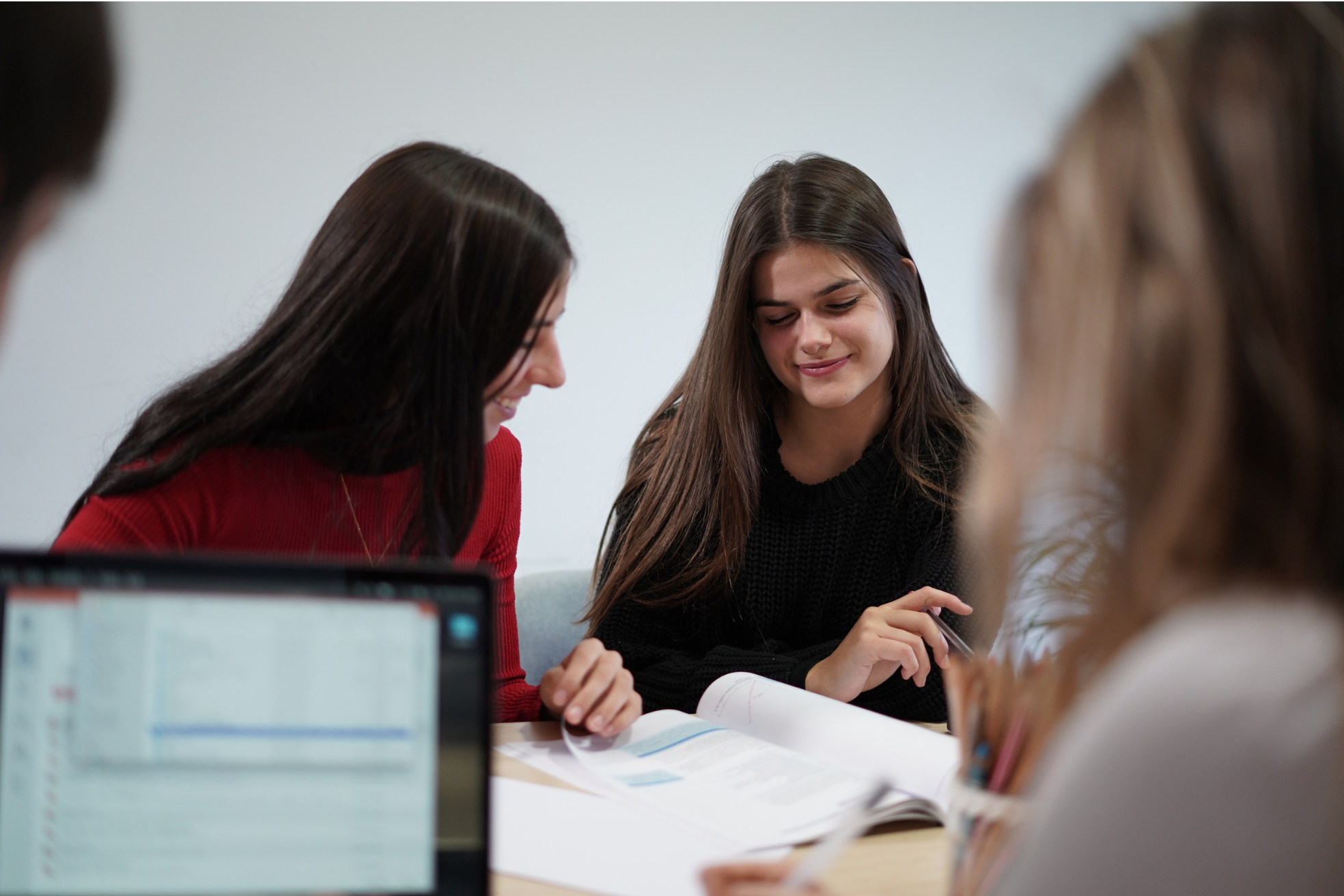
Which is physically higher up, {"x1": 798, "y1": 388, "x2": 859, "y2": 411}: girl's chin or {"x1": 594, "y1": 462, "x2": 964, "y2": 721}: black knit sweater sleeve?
{"x1": 798, "y1": 388, "x2": 859, "y2": 411}: girl's chin

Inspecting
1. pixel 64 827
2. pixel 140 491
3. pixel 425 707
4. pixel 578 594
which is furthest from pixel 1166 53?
pixel 578 594

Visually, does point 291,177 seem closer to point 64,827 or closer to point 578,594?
point 578,594

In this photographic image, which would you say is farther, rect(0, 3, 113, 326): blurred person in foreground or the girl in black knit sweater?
the girl in black knit sweater

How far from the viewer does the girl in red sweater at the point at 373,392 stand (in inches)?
33.5

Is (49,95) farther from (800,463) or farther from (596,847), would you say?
(800,463)

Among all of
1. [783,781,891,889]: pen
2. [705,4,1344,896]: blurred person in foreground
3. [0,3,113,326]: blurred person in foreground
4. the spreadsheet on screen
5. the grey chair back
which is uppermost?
[0,3,113,326]: blurred person in foreground

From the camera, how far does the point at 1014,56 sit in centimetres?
246

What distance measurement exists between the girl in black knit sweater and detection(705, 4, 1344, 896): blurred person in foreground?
2.94 ft

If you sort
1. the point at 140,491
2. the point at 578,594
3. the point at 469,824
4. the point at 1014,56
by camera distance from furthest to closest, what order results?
the point at 1014,56 < the point at 578,594 < the point at 140,491 < the point at 469,824

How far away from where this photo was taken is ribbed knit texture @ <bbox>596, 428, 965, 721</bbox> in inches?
53.4

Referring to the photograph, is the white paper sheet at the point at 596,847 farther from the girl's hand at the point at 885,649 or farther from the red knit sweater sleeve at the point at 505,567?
the girl's hand at the point at 885,649

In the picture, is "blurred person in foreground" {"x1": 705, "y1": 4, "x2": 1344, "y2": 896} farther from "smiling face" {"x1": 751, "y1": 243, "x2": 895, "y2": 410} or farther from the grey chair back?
the grey chair back

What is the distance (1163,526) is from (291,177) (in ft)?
6.25

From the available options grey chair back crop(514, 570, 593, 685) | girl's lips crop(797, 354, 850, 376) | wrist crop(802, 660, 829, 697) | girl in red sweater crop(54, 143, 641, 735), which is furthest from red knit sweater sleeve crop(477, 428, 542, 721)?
girl's lips crop(797, 354, 850, 376)
